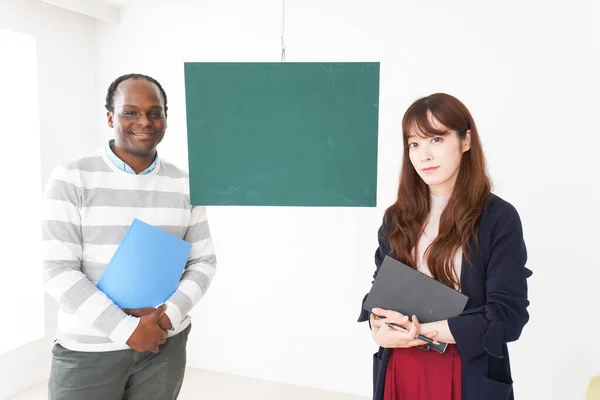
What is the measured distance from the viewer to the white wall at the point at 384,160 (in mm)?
2492

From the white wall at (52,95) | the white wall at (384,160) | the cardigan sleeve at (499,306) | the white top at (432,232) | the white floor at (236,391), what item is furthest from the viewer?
the white floor at (236,391)

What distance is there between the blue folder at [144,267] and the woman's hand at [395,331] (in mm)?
613

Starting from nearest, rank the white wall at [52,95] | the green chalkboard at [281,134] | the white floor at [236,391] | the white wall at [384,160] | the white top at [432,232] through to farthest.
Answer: the white top at [432,232] → the green chalkboard at [281,134] → the white wall at [384,160] → the white wall at [52,95] → the white floor at [236,391]

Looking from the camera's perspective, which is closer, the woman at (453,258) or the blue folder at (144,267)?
the woman at (453,258)

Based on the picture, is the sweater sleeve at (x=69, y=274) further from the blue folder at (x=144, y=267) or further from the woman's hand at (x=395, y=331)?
the woman's hand at (x=395, y=331)

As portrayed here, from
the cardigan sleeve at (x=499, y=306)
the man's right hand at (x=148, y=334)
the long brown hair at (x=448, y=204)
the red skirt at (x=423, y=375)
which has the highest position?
the long brown hair at (x=448, y=204)

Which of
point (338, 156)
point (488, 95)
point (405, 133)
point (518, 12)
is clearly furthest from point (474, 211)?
point (518, 12)

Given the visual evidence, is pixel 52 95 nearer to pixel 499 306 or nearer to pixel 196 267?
pixel 196 267

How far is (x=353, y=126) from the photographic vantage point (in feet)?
5.09

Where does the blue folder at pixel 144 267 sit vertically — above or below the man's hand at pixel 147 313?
above

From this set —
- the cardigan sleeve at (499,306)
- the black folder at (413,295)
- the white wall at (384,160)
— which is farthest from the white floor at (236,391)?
the cardigan sleeve at (499,306)

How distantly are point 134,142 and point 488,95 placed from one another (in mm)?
1882

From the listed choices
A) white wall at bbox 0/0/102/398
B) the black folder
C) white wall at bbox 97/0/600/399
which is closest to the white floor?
white wall at bbox 97/0/600/399

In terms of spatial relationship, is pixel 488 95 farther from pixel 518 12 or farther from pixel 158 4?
pixel 158 4
